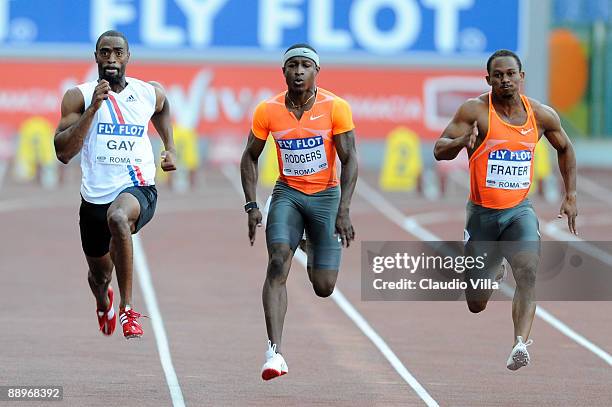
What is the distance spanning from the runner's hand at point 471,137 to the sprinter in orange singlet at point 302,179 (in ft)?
2.62

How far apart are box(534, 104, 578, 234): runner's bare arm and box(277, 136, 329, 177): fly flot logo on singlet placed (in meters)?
1.57

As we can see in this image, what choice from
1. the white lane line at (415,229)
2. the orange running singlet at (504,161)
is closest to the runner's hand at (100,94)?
the orange running singlet at (504,161)

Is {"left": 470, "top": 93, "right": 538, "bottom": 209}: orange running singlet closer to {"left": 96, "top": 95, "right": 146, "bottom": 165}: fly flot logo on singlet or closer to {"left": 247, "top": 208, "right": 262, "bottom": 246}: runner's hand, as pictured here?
{"left": 247, "top": 208, "right": 262, "bottom": 246}: runner's hand

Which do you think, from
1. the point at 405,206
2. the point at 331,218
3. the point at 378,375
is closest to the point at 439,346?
the point at 378,375

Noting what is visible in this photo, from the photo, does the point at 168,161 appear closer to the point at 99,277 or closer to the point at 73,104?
the point at 73,104

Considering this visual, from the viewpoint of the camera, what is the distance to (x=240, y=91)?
1347 inches

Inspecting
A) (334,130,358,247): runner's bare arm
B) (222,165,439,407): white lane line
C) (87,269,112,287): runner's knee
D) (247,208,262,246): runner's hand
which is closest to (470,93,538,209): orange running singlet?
(334,130,358,247): runner's bare arm

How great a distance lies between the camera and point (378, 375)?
12.4 m

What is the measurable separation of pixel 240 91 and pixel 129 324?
2361 centimetres

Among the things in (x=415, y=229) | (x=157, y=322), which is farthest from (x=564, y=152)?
(x=415, y=229)

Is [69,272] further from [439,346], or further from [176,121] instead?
[176,121]

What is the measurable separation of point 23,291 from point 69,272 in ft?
5.62

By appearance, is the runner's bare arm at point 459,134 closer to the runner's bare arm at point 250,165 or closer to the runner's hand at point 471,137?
the runner's hand at point 471,137

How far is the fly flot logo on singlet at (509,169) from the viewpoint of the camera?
11.1 metres
